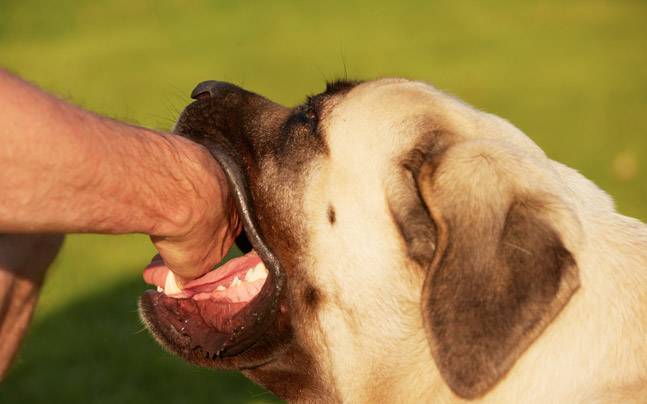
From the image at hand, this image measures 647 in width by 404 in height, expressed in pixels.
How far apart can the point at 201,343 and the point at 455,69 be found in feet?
33.8

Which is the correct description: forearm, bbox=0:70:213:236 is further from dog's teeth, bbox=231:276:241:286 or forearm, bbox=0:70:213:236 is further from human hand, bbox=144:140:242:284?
dog's teeth, bbox=231:276:241:286

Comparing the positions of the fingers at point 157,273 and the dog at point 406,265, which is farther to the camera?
the fingers at point 157,273

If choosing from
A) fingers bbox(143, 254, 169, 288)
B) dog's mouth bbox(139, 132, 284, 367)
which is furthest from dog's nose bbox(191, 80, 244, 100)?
fingers bbox(143, 254, 169, 288)

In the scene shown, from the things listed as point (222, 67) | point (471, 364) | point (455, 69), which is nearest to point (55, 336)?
point (471, 364)

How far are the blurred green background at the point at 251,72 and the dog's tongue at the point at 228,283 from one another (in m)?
2.38

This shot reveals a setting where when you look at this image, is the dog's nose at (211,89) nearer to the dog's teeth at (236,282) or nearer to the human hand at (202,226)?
the human hand at (202,226)

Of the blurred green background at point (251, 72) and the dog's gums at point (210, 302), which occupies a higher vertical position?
the dog's gums at point (210, 302)

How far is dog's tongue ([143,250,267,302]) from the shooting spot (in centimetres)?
372

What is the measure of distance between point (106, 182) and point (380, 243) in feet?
2.97

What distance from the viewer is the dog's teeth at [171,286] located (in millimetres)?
3836

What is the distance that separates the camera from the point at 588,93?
42.5ft

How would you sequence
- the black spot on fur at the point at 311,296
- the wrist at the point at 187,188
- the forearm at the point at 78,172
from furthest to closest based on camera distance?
the black spot on fur at the point at 311,296, the wrist at the point at 187,188, the forearm at the point at 78,172

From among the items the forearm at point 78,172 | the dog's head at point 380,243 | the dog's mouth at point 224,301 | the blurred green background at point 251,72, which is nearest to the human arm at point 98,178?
the forearm at point 78,172

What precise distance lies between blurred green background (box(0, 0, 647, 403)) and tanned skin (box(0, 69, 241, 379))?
2838mm
